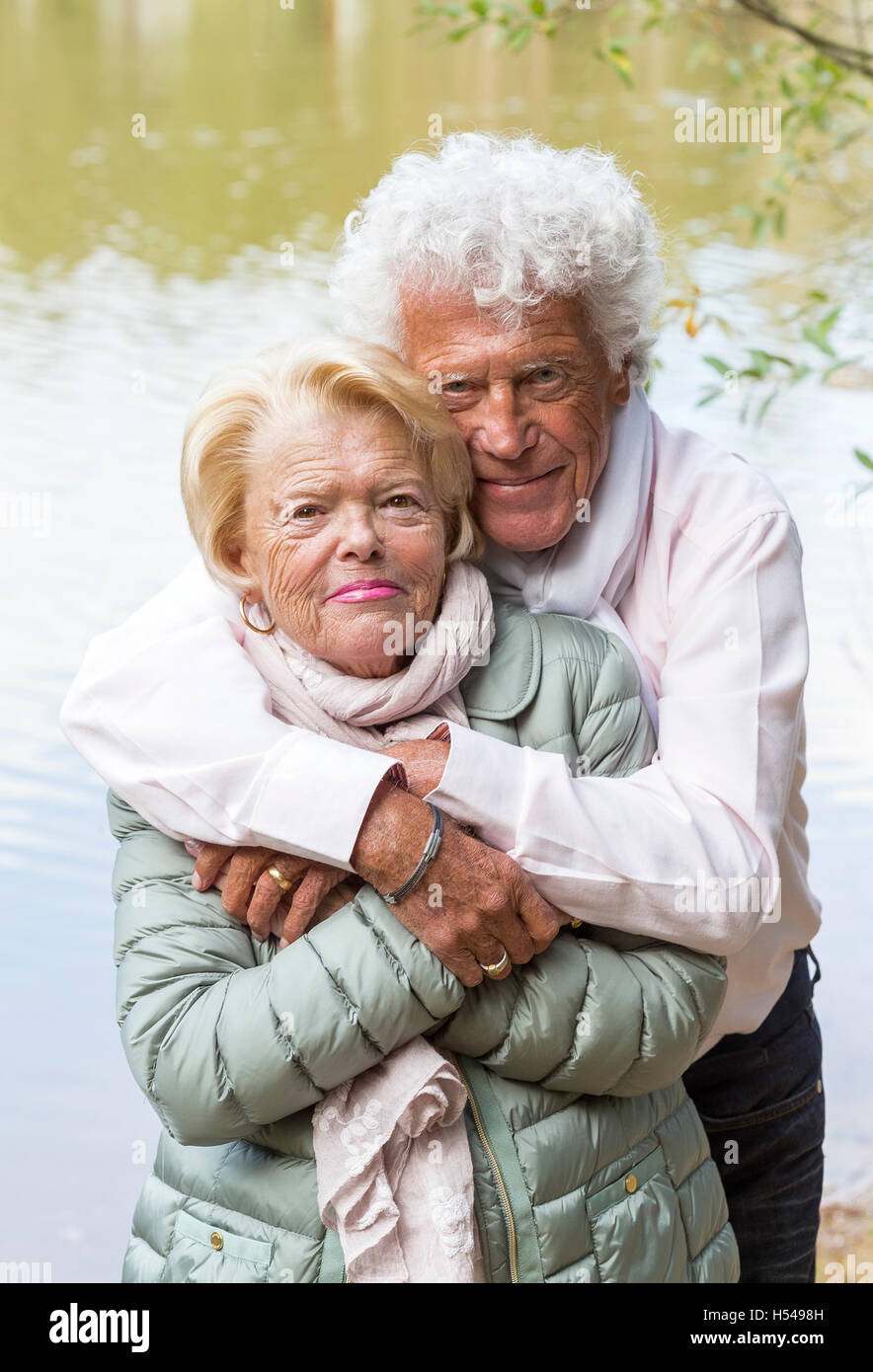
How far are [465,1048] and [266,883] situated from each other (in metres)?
0.29

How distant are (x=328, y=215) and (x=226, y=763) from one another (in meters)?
6.96

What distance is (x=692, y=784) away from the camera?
5.57 feet

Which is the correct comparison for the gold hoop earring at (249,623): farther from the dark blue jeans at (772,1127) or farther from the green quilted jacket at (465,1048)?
the dark blue jeans at (772,1127)

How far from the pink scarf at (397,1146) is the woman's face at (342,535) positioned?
0.05 meters

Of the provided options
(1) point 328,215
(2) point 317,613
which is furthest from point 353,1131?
(1) point 328,215

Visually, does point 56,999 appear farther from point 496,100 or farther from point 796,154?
point 496,100

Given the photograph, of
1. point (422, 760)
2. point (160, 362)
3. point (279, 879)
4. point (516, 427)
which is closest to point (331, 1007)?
point (279, 879)

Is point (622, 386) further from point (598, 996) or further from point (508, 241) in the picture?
point (598, 996)

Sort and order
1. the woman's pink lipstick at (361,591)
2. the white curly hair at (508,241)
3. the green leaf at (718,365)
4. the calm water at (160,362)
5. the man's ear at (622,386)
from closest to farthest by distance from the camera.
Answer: the woman's pink lipstick at (361,591) → the white curly hair at (508,241) → the man's ear at (622,386) → the green leaf at (718,365) → the calm water at (160,362)

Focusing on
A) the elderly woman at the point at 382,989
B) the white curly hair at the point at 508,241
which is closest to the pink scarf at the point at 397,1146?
the elderly woman at the point at 382,989

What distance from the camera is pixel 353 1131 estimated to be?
155cm

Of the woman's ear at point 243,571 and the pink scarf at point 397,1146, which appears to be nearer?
the pink scarf at point 397,1146

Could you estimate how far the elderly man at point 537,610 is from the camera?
5.15 ft

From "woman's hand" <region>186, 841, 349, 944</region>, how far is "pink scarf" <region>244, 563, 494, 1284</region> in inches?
6.3
